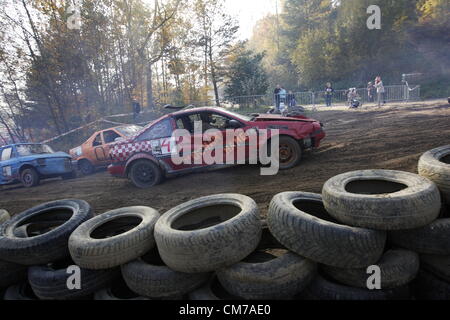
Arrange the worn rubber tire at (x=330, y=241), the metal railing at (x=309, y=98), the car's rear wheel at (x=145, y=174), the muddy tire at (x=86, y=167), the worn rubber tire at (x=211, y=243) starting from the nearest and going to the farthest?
the worn rubber tire at (x=330, y=241) < the worn rubber tire at (x=211, y=243) < the car's rear wheel at (x=145, y=174) < the muddy tire at (x=86, y=167) < the metal railing at (x=309, y=98)

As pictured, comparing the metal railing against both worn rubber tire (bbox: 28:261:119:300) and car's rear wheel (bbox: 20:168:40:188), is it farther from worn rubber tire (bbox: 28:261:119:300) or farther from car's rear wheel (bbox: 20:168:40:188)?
worn rubber tire (bbox: 28:261:119:300)

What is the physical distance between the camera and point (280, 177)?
17.7 ft

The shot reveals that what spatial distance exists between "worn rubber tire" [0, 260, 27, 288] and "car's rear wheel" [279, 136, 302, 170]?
461 cm

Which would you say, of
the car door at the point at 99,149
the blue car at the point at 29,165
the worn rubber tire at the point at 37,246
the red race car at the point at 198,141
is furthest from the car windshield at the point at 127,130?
the worn rubber tire at the point at 37,246

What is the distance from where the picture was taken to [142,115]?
18.9m

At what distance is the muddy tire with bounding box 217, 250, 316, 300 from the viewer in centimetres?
229

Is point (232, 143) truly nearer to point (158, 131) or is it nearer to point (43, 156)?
point (158, 131)

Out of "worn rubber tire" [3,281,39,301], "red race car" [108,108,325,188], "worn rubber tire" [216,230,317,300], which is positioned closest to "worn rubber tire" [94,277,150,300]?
"worn rubber tire" [3,281,39,301]

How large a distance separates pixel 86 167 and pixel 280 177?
26.3ft

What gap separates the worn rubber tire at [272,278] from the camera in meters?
2.29

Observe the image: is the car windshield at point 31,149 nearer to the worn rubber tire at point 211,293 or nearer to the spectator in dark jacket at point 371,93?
the worn rubber tire at point 211,293

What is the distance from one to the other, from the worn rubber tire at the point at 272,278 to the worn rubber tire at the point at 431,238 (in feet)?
2.90

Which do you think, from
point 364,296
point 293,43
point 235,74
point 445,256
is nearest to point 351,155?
point 445,256

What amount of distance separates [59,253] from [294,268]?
2.63 meters
